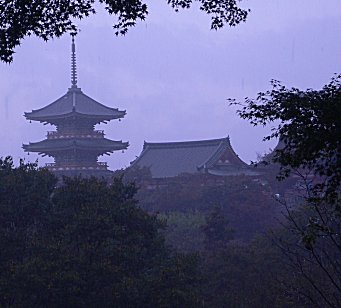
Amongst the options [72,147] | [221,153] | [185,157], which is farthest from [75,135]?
[221,153]

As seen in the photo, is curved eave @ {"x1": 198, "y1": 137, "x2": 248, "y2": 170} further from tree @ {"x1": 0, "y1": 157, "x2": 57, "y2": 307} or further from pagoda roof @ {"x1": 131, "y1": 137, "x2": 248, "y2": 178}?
tree @ {"x1": 0, "y1": 157, "x2": 57, "y2": 307}

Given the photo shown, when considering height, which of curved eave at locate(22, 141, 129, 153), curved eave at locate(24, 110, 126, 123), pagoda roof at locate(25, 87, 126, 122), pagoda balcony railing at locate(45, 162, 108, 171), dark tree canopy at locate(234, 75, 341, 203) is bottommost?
dark tree canopy at locate(234, 75, 341, 203)

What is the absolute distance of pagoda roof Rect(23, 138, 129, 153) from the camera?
4538 cm

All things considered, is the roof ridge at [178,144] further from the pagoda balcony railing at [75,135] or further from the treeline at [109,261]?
the treeline at [109,261]

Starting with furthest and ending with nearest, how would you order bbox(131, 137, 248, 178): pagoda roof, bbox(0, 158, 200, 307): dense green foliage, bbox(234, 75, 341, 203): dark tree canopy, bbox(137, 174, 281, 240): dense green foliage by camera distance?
bbox(131, 137, 248, 178): pagoda roof < bbox(137, 174, 281, 240): dense green foliage < bbox(0, 158, 200, 307): dense green foliage < bbox(234, 75, 341, 203): dark tree canopy

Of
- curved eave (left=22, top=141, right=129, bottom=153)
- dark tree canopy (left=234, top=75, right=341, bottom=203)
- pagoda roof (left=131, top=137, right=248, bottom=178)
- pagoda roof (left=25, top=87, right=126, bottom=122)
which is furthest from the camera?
pagoda roof (left=25, top=87, right=126, bottom=122)

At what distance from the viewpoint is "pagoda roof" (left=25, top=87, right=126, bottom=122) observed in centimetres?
4626

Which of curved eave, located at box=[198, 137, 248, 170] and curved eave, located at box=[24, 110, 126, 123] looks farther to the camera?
curved eave, located at box=[24, 110, 126, 123]

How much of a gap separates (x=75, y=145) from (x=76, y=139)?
3.61ft

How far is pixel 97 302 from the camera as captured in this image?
20.1 meters

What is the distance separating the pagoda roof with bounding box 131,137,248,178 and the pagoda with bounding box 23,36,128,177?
2.03 meters

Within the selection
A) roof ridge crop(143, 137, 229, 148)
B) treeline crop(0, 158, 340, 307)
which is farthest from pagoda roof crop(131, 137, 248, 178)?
treeline crop(0, 158, 340, 307)

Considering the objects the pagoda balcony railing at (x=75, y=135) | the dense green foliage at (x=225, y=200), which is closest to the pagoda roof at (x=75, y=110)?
the pagoda balcony railing at (x=75, y=135)

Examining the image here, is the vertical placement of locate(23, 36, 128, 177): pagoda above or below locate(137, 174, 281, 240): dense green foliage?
above
